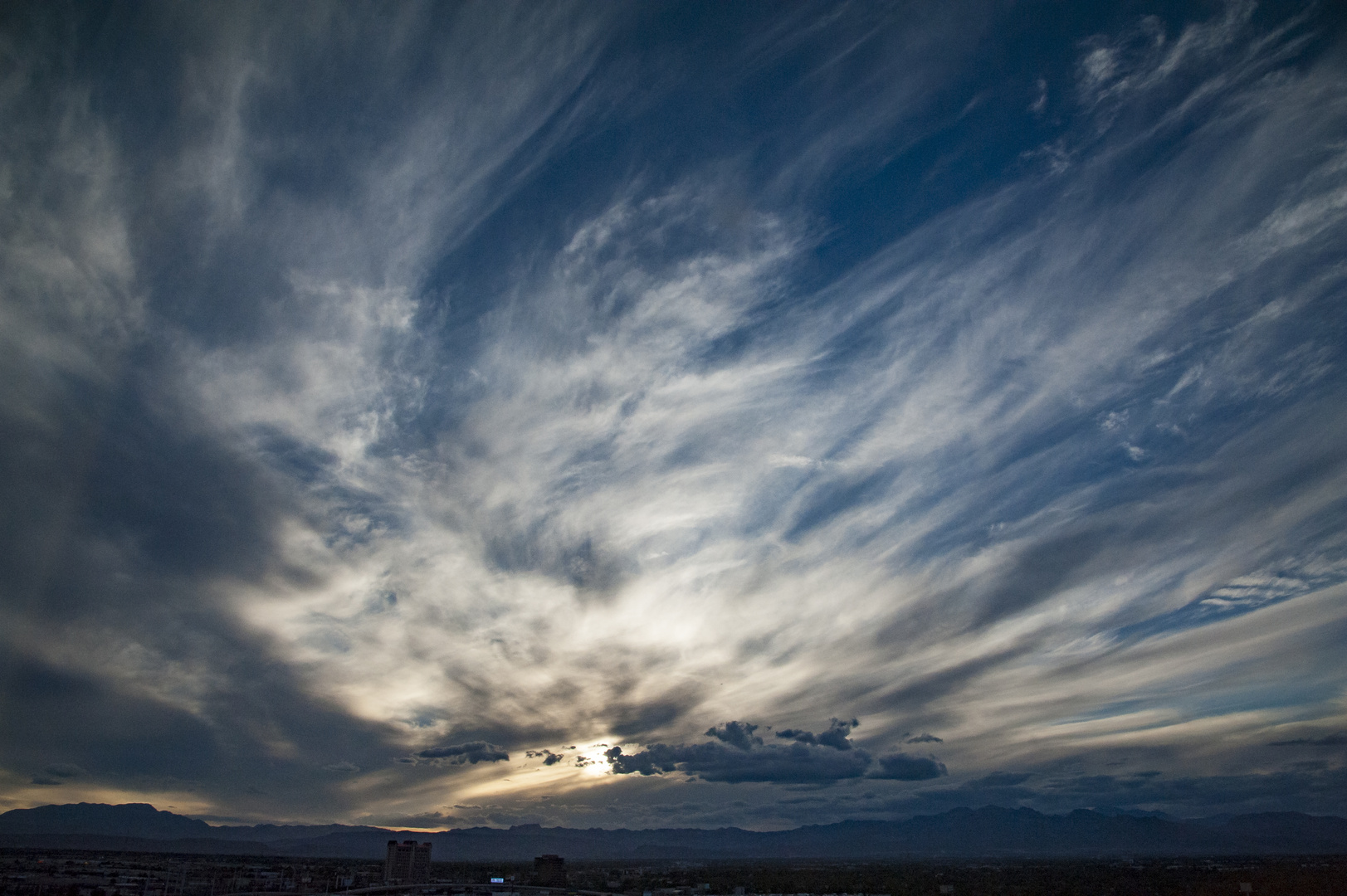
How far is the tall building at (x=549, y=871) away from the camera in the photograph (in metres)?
169

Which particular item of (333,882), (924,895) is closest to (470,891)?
(333,882)

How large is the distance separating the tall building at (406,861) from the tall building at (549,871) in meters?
28.3

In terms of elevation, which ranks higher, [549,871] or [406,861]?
[406,861]

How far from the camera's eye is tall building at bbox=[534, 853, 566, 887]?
168625mm

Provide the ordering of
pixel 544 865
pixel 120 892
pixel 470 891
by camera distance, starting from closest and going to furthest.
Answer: pixel 120 892, pixel 470 891, pixel 544 865

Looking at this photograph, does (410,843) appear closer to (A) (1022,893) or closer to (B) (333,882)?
(B) (333,882)

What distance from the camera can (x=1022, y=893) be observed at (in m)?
140

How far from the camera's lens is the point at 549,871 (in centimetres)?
17712

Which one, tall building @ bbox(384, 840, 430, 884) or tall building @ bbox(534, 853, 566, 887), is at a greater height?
tall building @ bbox(384, 840, 430, 884)

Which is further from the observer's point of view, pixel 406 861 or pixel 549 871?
pixel 549 871

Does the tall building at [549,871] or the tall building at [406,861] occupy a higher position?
the tall building at [406,861]

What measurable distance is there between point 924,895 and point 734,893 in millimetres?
39001

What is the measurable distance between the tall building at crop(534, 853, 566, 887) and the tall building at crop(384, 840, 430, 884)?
2829cm

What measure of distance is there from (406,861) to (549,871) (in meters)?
35.8
